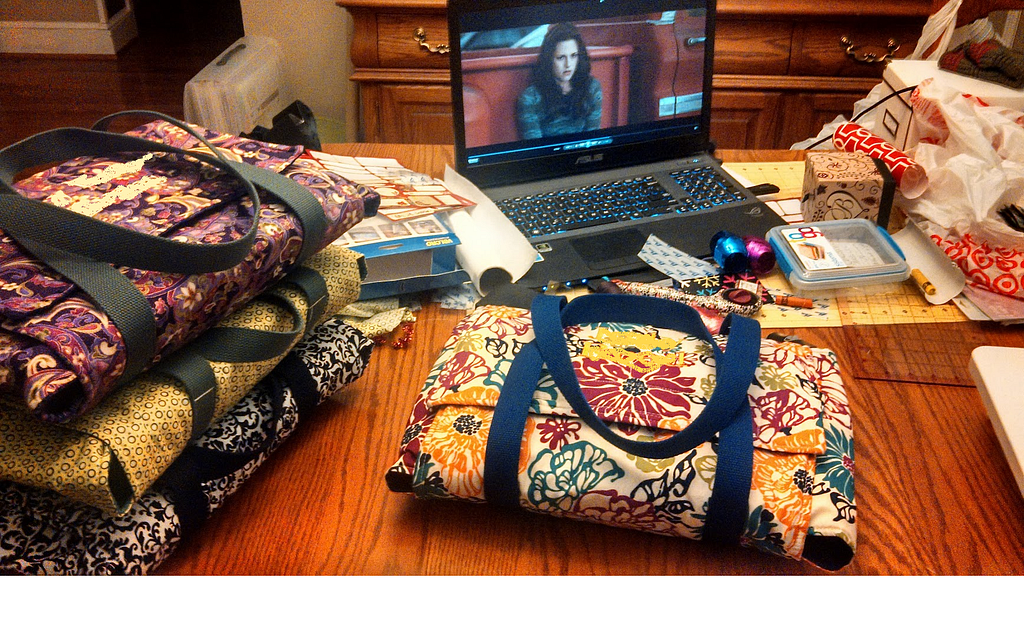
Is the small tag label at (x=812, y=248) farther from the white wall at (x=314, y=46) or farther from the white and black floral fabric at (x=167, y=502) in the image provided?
the white wall at (x=314, y=46)

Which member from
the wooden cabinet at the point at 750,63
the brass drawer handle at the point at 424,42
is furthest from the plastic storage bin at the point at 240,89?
the brass drawer handle at the point at 424,42

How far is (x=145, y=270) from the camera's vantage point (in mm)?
648

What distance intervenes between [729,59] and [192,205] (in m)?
1.85

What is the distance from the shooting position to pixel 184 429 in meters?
0.66

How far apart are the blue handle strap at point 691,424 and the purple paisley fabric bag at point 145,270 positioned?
10.0 inches

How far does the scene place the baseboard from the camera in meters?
4.07

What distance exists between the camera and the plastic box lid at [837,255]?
1.04 meters

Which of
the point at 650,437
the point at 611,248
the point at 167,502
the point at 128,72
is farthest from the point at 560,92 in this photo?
the point at 128,72

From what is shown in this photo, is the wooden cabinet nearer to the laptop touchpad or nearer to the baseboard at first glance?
the laptop touchpad

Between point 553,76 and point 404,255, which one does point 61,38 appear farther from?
point 404,255

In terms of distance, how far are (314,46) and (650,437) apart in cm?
223

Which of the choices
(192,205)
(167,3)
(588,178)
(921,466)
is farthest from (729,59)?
(167,3)
